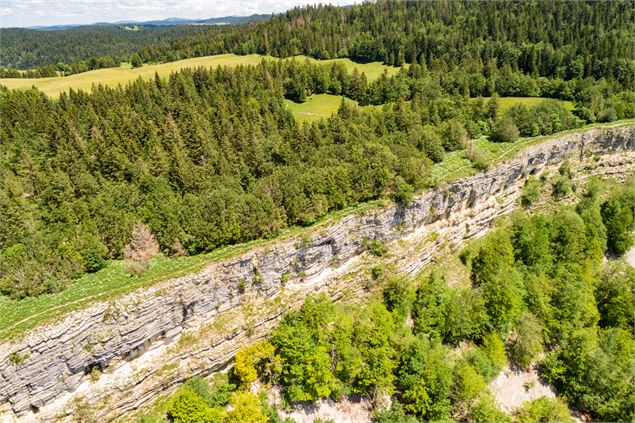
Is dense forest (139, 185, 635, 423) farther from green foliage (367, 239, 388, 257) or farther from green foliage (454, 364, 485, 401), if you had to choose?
green foliage (367, 239, 388, 257)

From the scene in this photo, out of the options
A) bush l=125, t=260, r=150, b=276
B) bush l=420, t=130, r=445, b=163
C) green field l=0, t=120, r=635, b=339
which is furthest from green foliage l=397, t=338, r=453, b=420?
bush l=125, t=260, r=150, b=276

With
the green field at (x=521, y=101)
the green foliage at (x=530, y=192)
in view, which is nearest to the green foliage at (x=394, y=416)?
the green foliage at (x=530, y=192)

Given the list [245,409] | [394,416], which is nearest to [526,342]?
[394,416]

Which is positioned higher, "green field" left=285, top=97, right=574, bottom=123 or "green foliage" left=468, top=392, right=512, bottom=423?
"green field" left=285, top=97, right=574, bottom=123

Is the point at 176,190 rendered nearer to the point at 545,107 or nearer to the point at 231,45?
the point at 545,107

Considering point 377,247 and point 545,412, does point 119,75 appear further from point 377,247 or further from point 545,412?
point 545,412
